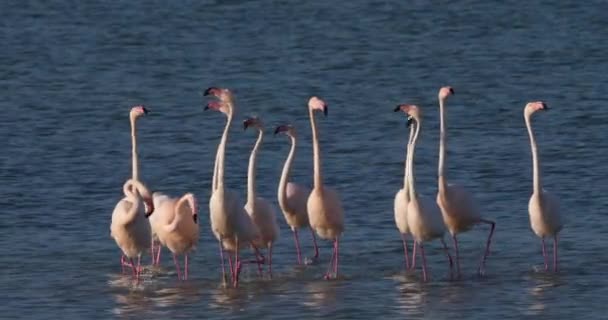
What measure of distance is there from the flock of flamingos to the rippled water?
24 cm

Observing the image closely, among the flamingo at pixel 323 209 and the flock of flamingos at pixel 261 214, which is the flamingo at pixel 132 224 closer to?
the flock of flamingos at pixel 261 214

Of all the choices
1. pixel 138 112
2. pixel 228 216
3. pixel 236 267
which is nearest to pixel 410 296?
pixel 236 267

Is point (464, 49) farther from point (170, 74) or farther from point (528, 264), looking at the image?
point (528, 264)

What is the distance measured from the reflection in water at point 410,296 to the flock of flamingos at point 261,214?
0.48 ft

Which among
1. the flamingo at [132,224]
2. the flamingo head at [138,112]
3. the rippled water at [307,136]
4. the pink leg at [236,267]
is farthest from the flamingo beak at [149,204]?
the flamingo head at [138,112]

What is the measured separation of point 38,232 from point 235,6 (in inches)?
709

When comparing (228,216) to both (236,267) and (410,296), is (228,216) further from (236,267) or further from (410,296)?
(410,296)

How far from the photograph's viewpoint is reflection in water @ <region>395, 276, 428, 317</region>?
11.8 meters

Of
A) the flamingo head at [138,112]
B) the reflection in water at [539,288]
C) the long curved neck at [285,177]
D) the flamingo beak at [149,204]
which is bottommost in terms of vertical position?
the reflection in water at [539,288]

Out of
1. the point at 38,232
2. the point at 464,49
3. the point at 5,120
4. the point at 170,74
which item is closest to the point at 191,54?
the point at 170,74

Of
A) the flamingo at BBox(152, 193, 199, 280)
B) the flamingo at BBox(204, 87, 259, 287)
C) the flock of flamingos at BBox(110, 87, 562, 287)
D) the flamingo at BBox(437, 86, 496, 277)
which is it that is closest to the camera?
the flamingo at BBox(204, 87, 259, 287)

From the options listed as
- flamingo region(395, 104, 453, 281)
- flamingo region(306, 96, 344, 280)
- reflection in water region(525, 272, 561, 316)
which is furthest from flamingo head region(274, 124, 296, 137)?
reflection in water region(525, 272, 561, 316)

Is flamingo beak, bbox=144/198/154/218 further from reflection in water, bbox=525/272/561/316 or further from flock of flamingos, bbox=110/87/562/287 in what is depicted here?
reflection in water, bbox=525/272/561/316

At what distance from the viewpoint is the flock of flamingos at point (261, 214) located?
12.4 meters
